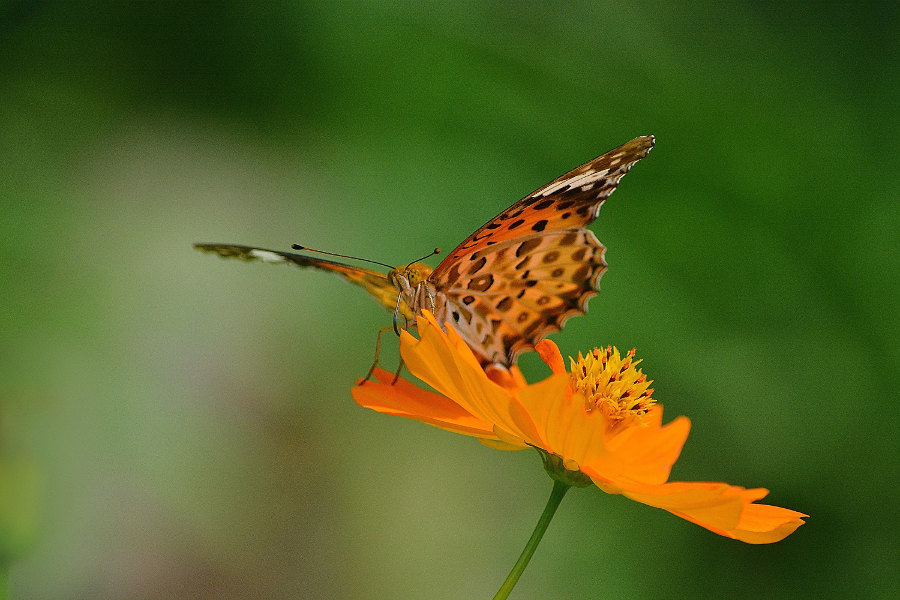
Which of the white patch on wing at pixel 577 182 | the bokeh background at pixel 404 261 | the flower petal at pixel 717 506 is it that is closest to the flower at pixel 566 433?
the flower petal at pixel 717 506

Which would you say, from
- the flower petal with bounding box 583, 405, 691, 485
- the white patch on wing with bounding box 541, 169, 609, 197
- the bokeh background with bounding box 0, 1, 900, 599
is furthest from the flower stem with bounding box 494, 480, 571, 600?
the bokeh background with bounding box 0, 1, 900, 599

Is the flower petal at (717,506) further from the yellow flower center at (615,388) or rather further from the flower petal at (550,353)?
the flower petal at (550,353)

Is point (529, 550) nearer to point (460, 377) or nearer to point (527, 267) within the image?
point (460, 377)

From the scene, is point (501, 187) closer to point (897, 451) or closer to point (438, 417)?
point (897, 451)

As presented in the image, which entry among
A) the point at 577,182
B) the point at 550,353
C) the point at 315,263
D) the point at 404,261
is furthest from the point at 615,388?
the point at 404,261

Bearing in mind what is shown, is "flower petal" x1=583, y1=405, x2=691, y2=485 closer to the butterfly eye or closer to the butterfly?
the butterfly

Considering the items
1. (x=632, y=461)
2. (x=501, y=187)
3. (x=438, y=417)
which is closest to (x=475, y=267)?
(x=438, y=417)
